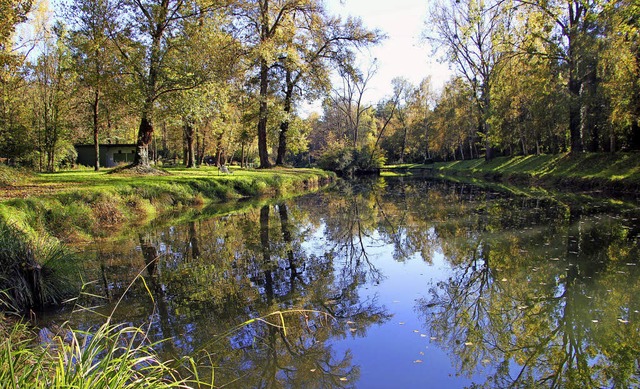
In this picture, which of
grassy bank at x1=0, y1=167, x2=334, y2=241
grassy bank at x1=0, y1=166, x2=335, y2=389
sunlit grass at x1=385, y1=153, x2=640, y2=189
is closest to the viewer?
grassy bank at x1=0, y1=166, x2=335, y2=389

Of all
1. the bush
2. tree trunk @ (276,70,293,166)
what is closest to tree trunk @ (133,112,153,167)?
tree trunk @ (276,70,293,166)

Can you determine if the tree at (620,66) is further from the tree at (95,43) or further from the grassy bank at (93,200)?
the tree at (95,43)

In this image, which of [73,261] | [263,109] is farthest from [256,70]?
[73,261]

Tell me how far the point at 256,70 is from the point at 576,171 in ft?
67.6

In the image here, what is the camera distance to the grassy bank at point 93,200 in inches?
391

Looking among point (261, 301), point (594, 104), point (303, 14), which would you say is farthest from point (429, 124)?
point (261, 301)

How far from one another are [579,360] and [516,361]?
614mm

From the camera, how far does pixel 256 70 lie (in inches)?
1136

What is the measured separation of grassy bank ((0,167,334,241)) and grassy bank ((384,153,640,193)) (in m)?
17.3

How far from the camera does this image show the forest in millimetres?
18422

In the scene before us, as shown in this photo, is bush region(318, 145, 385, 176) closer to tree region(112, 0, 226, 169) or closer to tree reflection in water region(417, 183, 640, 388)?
tree region(112, 0, 226, 169)

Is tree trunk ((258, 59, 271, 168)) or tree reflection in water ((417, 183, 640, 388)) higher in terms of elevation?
tree trunk ((258, 59, 271, 168))

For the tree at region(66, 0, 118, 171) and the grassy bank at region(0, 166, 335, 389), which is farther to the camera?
the tree at region(66, 0, 118, 171)

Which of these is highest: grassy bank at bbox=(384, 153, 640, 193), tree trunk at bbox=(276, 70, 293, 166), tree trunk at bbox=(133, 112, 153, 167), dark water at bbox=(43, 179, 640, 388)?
tree trunk at bbox=(276, 70, 293, 166)
